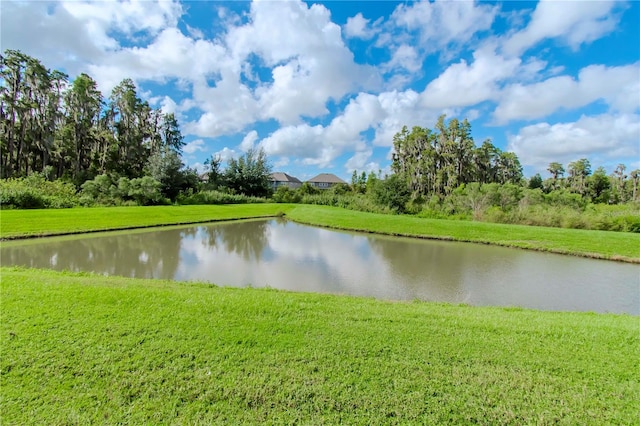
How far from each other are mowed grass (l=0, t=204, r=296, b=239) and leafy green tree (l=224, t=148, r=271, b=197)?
13973mm

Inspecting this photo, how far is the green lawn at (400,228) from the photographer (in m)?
10.7

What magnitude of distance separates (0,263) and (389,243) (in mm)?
12246

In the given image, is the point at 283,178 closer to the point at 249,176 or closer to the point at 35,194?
the point at 249,176

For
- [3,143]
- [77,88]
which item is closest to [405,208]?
[77,88]

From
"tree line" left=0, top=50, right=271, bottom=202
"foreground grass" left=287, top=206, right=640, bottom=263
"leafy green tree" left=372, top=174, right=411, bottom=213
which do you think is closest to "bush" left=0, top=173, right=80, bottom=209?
"tree line" left=0, top=50, right=271, bottom=202

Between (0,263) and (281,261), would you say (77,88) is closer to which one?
(0,263)

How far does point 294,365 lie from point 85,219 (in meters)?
15.7

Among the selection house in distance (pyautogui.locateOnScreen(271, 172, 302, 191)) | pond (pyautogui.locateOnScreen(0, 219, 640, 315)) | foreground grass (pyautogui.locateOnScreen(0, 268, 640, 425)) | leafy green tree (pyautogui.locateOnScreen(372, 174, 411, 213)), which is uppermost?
house in distance (pyautogui.locateOnScreen(271, 172, 302, 191))

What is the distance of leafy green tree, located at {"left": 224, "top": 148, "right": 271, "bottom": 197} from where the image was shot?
35.2 meters

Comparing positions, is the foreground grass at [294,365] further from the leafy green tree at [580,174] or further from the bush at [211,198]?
the leafy green tree at [580,174]

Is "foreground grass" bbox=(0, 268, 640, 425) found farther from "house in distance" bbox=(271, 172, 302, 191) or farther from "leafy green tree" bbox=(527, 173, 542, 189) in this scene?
"house in distance" bbox=(271, 172, 302, 191)

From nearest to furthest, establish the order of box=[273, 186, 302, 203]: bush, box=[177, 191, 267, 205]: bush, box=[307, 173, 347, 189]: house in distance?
box=[177, 191, 267, 205]: bush < box=[273, 186, 302, 203]: bush < box=[307, 173, 347, 189]: house in distance

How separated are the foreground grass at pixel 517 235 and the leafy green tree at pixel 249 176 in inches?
752

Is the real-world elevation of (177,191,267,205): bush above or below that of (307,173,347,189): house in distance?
below
